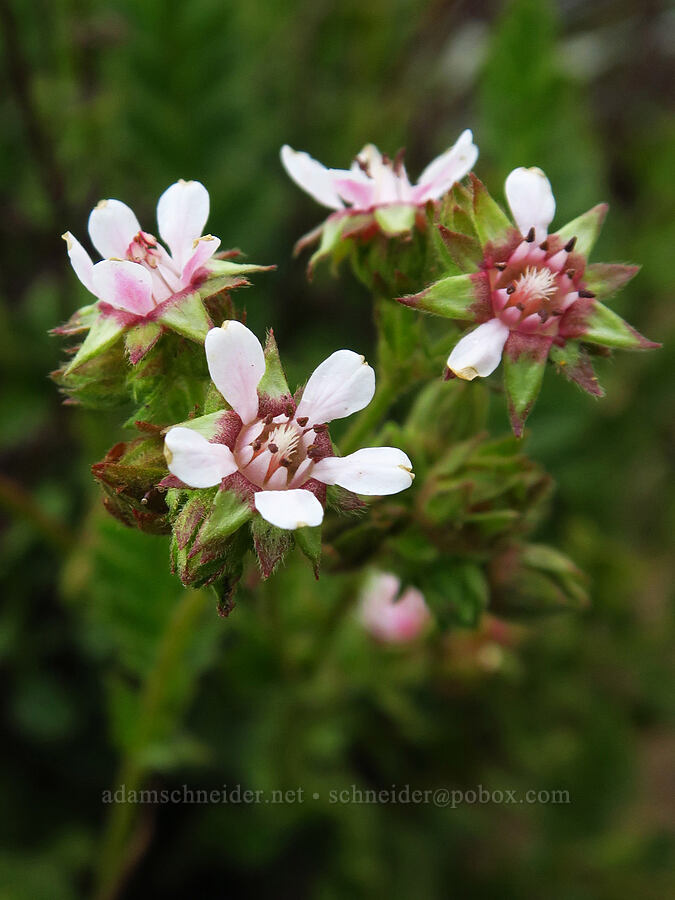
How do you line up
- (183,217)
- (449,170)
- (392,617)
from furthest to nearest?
1. (392,617)
2. (449,170)
3. (183,217)

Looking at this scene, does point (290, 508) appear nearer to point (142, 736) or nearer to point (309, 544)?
point (309, 544)

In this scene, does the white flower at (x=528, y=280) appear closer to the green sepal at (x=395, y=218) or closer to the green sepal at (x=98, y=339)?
the green sepal at (x=395, y=218)

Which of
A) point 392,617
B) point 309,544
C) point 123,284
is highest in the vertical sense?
point 123,284

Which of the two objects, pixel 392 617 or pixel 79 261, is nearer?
pixel 79 261

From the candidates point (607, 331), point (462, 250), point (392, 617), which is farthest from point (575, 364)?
point (392, 617)

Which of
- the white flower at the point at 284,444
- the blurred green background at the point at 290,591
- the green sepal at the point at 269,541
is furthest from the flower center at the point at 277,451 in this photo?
the blurred green background at the point at 290,591

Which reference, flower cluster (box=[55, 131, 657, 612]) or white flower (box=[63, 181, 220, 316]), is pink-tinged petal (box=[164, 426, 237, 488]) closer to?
flower cluster (box=[55, 131, 657, 612])

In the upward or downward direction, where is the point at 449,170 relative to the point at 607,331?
upward

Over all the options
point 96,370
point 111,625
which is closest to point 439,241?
point 96,370
